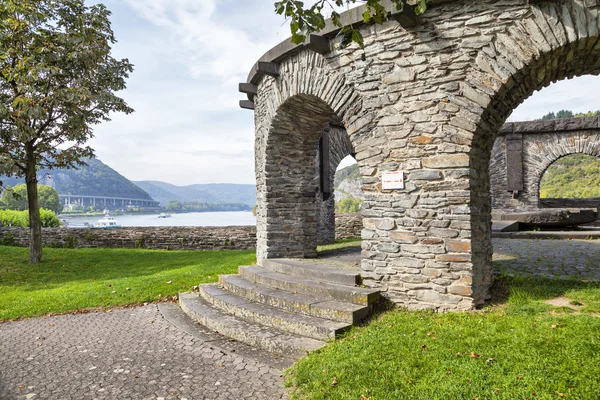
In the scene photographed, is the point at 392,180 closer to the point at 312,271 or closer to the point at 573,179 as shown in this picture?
the point at 312,271

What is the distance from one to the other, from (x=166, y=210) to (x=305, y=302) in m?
74.1

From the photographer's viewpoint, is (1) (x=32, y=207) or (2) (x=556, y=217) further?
(1) (x=32, y=207)

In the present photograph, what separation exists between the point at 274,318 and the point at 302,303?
411 mm

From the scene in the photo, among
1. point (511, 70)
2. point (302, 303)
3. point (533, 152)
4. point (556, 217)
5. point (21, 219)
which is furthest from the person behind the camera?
point (21, 219)

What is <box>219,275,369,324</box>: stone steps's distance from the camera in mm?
4745

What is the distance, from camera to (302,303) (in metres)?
5.17

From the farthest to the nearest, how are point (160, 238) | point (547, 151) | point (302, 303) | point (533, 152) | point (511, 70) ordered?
point (160, 238)
point (533, 152)
point (547, 151)
point (302, 303)
point (511, 70)

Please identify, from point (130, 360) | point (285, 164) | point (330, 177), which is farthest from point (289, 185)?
point (330, 177)

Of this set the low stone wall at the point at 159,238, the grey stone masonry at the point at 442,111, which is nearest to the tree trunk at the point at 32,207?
the low stone wall at the point at 159,238

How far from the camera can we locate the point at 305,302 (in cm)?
518

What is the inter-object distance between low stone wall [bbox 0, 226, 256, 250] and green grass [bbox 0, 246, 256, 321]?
1.30 m

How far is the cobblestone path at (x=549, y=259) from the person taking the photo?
234 inches

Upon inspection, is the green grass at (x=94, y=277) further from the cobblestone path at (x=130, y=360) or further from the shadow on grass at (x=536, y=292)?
the shadow on grass at (x=536, y=292)

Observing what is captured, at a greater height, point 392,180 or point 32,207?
point 392,180
